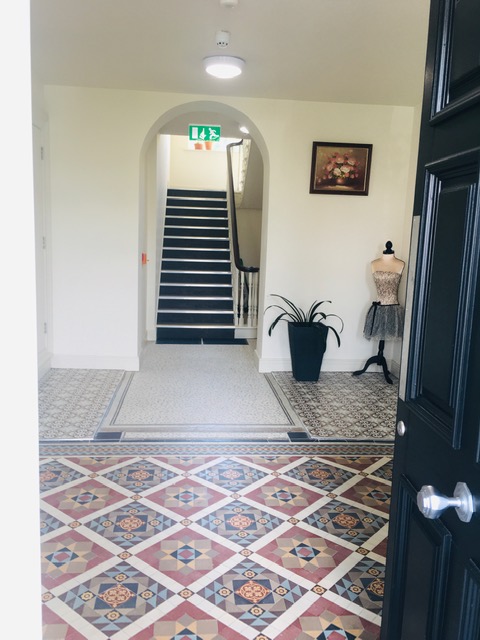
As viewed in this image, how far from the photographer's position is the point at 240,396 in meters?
4.45

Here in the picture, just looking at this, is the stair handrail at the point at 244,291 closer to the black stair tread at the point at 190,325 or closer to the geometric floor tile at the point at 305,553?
the black stair tread at the point at 190,325

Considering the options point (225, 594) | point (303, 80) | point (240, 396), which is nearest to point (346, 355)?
point (240, 396)

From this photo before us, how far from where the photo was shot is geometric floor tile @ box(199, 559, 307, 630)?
1.98 metres

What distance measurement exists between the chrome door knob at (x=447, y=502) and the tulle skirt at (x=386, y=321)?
3.93 meters

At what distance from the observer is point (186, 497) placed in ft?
9.19

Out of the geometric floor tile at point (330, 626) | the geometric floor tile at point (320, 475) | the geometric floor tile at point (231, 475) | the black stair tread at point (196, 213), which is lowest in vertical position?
the geometric floor tile at point (330, 626)

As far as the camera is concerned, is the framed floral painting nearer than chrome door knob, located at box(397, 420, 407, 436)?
No

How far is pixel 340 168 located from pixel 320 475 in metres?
3.03

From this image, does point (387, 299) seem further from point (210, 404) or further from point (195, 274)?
point (195, 274)

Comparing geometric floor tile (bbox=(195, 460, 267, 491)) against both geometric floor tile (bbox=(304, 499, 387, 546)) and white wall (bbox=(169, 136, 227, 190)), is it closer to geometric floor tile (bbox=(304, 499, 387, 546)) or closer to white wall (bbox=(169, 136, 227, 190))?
geometric floor tile (bbox=(304, 499, 387, 546))

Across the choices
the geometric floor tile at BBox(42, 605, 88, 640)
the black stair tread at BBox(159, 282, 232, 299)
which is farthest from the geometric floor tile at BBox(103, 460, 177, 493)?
the black stair tread at BBox(159, 282, 232, 299)

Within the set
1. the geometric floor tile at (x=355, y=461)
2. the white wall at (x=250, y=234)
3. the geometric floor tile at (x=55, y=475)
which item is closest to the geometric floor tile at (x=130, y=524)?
the geometric floor tile at (x=55, y=475)

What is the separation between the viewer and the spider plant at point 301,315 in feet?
16.6

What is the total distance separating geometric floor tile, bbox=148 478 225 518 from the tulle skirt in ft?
8.61
